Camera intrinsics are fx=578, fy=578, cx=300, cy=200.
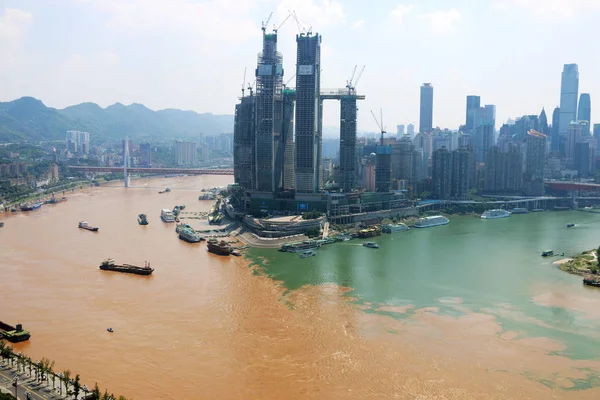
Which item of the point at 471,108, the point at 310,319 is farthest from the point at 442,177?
the point at 471,108

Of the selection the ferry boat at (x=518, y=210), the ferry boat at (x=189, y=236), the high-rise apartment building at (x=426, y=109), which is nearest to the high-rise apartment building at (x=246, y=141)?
the ferry boat at (x=189, y=236)

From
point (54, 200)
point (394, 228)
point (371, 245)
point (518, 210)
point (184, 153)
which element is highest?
point (184, 153)

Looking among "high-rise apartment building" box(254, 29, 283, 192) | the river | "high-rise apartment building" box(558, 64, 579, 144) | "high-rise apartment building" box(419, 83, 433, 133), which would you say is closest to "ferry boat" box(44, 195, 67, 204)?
the river

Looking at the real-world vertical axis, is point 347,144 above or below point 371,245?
above

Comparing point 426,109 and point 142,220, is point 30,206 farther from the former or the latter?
point 426,109

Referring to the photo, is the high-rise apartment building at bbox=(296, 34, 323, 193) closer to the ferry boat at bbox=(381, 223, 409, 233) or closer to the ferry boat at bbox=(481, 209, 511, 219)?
the ferry boat at bbox=(381, 223, 409, 233)

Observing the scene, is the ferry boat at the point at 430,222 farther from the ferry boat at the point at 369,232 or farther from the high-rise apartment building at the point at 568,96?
the high-rise apartment building at the point at 568,96

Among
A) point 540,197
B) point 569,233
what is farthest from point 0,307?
point 540,197
